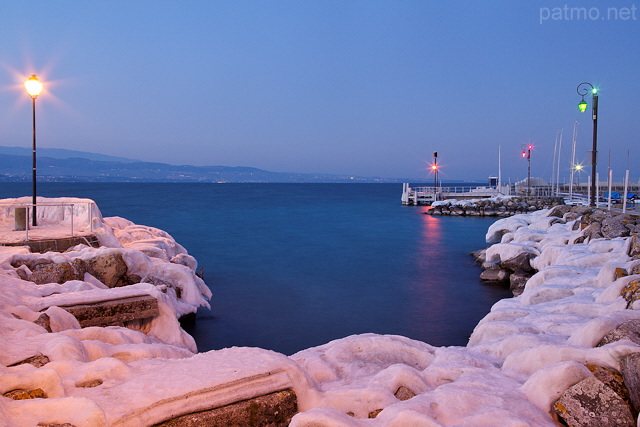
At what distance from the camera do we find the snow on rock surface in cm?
361

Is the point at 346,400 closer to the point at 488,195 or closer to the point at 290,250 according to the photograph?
the point at 290,250

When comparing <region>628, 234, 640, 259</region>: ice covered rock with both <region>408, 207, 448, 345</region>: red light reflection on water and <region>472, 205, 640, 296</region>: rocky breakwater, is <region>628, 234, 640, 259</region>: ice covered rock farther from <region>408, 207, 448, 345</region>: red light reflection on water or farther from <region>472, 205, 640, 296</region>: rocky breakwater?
<region>408, 207, 448, 345</region>: red light reflection on water

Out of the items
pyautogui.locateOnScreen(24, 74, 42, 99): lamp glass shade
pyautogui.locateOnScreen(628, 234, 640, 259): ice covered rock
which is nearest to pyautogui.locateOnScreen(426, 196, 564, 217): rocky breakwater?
pyautogui.locateOnScreen(628, 234, 640, 259): ice covered rock

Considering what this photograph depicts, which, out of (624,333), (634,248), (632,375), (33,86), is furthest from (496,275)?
(33,86)

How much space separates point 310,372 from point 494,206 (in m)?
38.8

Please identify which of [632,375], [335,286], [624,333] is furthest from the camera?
[335,286]

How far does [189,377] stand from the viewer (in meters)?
3.99

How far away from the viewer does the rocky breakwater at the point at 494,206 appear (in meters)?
39.9

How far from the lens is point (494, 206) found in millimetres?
40625

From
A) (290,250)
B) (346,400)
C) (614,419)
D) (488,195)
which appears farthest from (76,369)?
Answer: (488,195)

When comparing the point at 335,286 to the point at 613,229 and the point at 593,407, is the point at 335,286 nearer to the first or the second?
the point at 613,229

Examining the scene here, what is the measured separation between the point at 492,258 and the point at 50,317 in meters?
13.9

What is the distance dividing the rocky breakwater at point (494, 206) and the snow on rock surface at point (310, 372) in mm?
34491

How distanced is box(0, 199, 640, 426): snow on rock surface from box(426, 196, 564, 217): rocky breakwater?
34.5 metres
